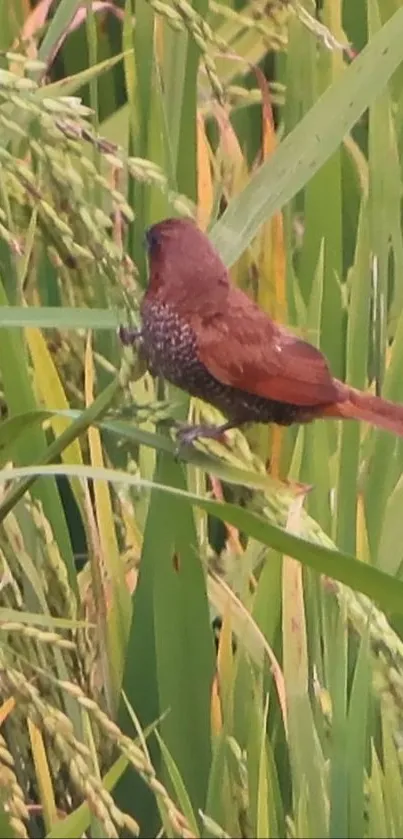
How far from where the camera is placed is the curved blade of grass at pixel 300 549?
50 centimetres

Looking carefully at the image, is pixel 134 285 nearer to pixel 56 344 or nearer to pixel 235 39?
pixel 56 344

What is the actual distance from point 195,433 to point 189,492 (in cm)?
5

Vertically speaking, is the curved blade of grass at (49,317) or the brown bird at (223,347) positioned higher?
the curved blade of grass at (49,317)

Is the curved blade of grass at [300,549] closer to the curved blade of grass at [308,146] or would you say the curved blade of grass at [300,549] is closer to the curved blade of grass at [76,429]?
the curved blade of grass at [76,429]

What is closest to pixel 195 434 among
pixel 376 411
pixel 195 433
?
pixel 195 433

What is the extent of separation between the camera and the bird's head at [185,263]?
65 cm

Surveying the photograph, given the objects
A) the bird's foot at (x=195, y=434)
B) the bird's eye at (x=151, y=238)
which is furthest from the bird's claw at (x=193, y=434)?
the bird's eye at (x=151, y=238)

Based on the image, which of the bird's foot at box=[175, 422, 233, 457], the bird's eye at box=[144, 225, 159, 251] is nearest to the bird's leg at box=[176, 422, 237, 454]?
the bird's foot at box=[175, 422, 233, 457]

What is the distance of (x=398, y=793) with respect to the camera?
57 cm

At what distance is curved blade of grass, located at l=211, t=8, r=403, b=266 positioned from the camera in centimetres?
62

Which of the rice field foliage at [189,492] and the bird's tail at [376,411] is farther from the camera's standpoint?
the bird's tail at [376,411]

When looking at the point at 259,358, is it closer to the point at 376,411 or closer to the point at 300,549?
the point at 376,411

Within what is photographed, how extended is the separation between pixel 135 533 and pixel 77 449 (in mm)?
60

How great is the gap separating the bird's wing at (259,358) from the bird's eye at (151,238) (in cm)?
5
